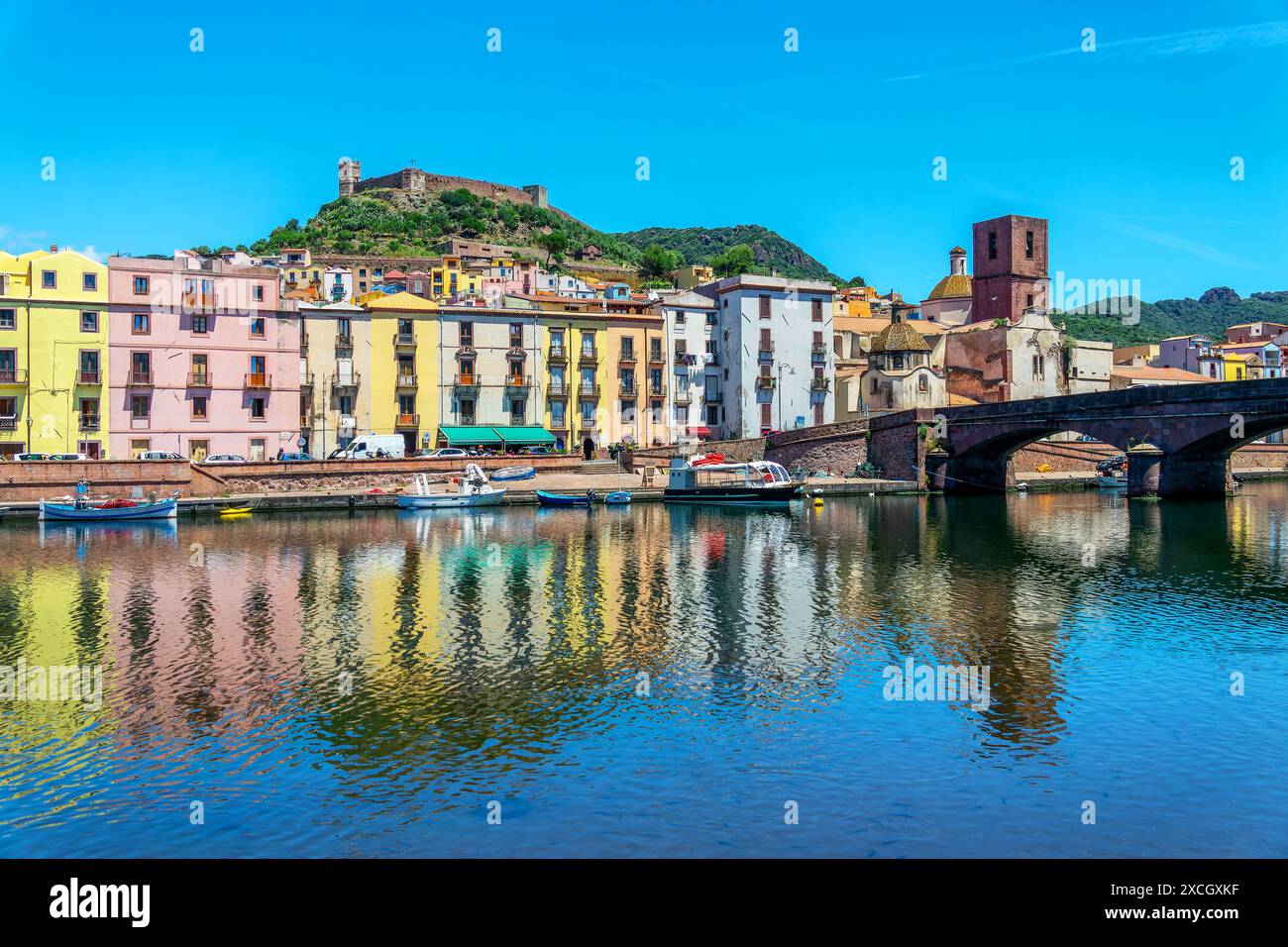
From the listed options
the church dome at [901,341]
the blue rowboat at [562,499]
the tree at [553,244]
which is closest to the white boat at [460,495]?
the blue rowboat at [562,499]

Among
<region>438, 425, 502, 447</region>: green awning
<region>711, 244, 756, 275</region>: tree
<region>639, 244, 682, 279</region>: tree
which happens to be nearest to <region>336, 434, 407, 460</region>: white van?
<region>438, 425, 502, 447</region>: green awning

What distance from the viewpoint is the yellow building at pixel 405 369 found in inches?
2923

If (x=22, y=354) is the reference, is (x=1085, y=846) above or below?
below

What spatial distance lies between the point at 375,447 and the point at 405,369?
6.81m

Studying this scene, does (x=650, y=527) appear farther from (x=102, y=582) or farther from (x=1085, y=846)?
(x=1085, y=846)

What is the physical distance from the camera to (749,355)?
276 feet

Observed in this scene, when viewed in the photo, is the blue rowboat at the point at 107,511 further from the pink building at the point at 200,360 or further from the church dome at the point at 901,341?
the church dome at the point at 901,341

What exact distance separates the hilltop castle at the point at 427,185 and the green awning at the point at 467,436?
123557mm
